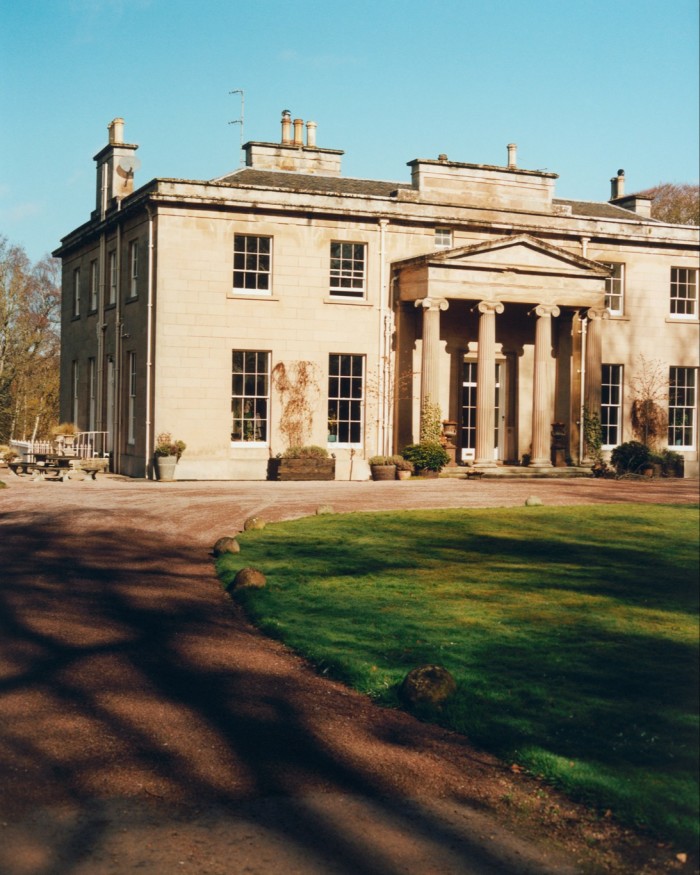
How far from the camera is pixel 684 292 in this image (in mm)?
35625

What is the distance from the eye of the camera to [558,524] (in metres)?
14.0

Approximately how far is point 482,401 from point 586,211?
1109 cm

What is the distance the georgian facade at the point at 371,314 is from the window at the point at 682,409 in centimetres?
7

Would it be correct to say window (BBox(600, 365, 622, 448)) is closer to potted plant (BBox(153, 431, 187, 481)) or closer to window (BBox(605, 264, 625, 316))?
window (BBox(605, 264, 625, 316))

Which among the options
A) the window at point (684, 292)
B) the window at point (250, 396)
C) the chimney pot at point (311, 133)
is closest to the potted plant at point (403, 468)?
the window at point (250, 396)

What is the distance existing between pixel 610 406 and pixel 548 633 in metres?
26.3

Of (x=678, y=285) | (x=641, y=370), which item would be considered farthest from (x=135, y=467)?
(x=678, y=285)

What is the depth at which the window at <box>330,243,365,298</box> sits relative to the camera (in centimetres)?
3100

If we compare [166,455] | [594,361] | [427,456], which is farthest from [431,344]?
[166,455]

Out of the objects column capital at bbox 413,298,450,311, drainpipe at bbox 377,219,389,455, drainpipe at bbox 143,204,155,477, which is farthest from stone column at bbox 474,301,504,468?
drainpipe at bbox 143,204,155,477

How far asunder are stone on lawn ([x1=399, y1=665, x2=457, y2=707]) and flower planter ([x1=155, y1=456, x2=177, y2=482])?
69.4 ft

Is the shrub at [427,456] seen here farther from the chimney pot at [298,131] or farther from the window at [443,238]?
the chimney pot at [298,131]

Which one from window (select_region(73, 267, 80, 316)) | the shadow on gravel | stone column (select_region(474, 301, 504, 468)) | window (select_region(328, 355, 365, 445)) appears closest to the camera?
the shadow on gravel

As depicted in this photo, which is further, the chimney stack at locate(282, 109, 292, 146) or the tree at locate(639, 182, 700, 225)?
the tree at locate(639, 182, 700, 225)
